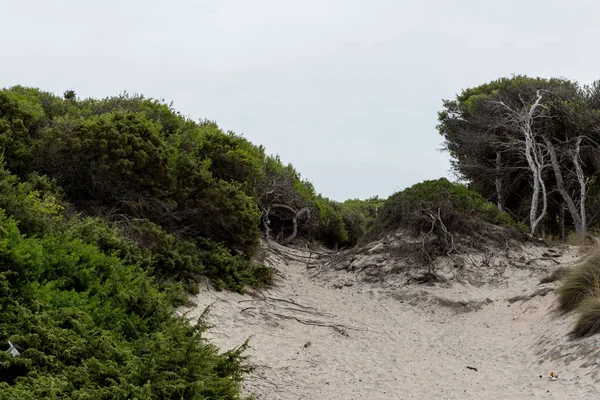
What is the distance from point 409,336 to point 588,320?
360 cm

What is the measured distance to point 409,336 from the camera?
427 inches

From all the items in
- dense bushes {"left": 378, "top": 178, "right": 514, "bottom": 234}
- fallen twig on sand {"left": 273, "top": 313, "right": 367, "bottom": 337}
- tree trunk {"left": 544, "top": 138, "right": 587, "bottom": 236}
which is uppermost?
tree trunk {"left": 544, "top": 138, "right": 587, "bottom": 236}

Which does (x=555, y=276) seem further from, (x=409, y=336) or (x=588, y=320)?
(x=588, y=320)

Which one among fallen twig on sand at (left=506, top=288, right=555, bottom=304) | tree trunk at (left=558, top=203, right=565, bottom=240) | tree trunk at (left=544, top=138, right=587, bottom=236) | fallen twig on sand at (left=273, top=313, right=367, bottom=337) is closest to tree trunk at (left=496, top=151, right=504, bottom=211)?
tree trunk at (left=544, top=138, right=587, bottom=236)

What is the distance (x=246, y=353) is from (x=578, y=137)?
16.5 meters

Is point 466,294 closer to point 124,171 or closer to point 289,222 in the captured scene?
point 124,171

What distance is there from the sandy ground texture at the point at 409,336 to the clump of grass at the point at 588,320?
245 mm

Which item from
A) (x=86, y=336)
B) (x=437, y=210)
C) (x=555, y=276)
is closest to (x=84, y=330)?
(x=86, y=336)

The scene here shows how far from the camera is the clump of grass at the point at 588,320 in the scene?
8.07 m

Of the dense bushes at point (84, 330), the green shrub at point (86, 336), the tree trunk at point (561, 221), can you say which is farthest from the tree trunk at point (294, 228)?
the green shrub at point (86, 336)

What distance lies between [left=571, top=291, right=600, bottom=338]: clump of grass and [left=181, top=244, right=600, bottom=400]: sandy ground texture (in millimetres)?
245

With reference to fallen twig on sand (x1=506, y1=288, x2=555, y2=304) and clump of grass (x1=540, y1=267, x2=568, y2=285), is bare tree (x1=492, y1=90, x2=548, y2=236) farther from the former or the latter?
fallen twig on sand (x1=506, y1=288, x2=555, y2=304)

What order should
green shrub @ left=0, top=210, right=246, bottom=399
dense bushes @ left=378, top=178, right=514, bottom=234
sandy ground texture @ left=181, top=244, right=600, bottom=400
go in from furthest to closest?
dense bushes @ left=378, top=178, right=514, bottom=234 < sandy ground texture @ left=181, top=244, right=600, bottom=400 < green shrub @ left=0, top=210, right=246, bottom=399

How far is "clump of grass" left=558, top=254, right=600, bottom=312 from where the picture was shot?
9508mm
